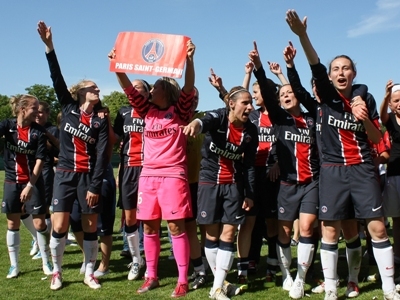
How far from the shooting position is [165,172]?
5.36m

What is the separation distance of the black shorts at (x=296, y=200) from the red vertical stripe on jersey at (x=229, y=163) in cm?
59

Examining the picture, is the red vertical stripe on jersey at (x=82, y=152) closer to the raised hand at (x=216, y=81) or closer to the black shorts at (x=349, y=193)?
the raised hand at (x=216, y=81)

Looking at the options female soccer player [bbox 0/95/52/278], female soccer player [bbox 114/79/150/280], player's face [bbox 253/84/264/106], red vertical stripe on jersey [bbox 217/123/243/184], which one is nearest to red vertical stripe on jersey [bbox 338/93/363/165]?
red vertical stripe on jersey [bbox 217/123/243/184]

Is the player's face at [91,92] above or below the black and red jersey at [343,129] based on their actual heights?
above

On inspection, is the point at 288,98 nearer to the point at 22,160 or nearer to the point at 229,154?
the point at 229,154

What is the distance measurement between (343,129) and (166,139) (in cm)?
189

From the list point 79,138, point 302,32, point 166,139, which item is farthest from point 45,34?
point 302,32

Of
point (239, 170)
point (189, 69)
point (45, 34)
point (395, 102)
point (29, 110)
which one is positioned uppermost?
point (45, 34)

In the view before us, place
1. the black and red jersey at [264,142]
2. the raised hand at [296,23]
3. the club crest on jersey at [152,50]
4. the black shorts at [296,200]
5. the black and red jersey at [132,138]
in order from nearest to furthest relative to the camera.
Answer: the raised hand at [296,23] → the black shorts at [296,200] → the club crest on jersey at [152,50] → the black and red jersey at [264,142] → the black and red jersey at [132,138]

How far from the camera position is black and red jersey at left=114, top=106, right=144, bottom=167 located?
6297 mm

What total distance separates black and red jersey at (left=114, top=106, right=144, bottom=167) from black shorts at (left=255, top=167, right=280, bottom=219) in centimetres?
154

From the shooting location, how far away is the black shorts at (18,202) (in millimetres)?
6453

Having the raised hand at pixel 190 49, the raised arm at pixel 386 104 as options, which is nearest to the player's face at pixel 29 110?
the raised hand at pixel 190 49

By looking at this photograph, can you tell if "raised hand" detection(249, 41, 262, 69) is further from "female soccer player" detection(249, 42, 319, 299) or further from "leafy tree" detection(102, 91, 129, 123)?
"leafy tree" detection(102, 91, 129, 123)
